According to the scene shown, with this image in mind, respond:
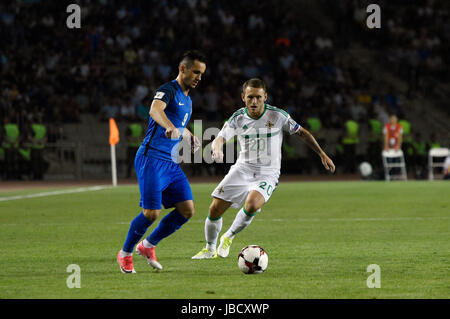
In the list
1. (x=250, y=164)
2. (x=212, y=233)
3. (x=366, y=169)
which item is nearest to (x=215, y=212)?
(x=212, y=233)

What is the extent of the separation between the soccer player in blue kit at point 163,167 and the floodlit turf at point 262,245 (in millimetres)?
328

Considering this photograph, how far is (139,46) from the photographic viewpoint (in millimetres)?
28188

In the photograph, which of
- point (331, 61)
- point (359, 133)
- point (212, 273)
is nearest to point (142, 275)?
point (212, 273)

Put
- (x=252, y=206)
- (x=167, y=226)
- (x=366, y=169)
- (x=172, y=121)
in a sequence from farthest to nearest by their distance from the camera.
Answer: (x=366, y=169) < (x=252, y=206) < (x=167, y=226) < (x=172, y=121)

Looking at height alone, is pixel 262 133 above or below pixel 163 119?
below

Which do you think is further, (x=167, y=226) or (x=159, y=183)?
(x=167, y=226)

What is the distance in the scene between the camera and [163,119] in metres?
7.16

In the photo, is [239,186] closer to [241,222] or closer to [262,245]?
[241,222]

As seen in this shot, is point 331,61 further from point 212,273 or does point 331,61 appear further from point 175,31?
point 212,273

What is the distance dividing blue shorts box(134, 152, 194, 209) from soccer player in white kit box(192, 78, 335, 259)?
998 millimetres

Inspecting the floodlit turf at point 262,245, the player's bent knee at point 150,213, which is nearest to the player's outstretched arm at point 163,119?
the player's bent knee at point 150,213

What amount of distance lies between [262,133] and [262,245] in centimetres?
153

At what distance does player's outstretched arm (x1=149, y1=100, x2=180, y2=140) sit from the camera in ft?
22.8

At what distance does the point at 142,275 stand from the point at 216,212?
68.7 inches
